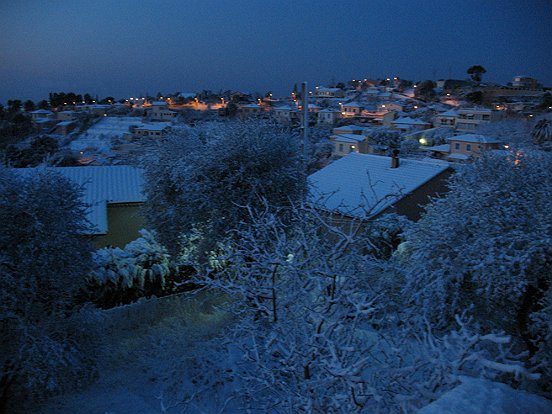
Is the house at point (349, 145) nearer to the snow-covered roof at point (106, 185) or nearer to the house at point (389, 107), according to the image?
the snow-covered roof at point (106, 185)

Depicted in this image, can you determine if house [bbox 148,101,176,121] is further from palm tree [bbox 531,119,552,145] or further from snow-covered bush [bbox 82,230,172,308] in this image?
snow-covered bush [bbox 82,230,172,308]

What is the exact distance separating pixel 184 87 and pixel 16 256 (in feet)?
318

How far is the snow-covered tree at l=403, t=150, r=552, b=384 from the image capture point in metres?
6.78

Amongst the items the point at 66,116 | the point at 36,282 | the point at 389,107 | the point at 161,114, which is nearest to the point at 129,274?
the point at 36,282

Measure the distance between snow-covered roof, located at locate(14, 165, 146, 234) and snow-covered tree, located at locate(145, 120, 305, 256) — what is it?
9.23 feet

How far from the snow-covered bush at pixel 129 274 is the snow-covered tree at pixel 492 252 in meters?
5.72

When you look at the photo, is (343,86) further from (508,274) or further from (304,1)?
(508,274)

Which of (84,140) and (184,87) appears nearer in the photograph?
(84,140)

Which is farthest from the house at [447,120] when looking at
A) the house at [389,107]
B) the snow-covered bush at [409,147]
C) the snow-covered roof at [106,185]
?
the snow-covered roof at [106,185]

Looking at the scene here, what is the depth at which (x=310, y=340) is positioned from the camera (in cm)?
393

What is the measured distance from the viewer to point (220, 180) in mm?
9812

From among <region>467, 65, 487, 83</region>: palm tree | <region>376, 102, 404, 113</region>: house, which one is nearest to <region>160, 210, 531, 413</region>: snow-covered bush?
<region>376, 102, 404, 113</region>: house

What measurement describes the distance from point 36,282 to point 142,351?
283cm

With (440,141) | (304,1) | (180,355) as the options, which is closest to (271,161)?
(180,355)
